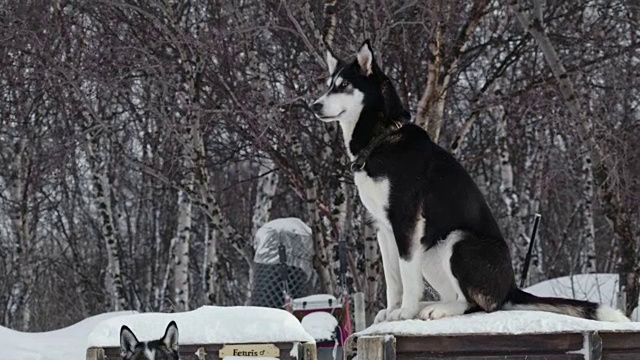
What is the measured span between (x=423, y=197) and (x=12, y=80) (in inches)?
425

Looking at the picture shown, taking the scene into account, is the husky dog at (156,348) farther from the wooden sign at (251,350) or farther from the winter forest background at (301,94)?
the winter forest background at (301,94)

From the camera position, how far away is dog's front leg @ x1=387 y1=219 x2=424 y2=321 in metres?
5.00

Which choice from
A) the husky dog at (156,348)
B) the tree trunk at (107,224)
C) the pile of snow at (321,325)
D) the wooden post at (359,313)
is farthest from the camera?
the tree trunk at (107,224)

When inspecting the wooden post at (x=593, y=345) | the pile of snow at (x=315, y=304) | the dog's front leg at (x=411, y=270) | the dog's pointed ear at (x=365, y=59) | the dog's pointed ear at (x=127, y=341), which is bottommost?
the wooden post at (x=593, y=345)

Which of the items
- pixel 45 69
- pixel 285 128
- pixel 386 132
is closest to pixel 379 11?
pixel 285 128

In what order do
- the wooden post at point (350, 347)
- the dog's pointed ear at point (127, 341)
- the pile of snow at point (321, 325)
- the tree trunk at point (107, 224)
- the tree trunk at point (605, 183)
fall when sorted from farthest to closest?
the tree trunk at point (107, 224)
the tree trunk at point (605, 183)
the pile of snow at point (321, 325)
the dog's pointed ear at point (127, 341)
the wooden post at point (350, 347)

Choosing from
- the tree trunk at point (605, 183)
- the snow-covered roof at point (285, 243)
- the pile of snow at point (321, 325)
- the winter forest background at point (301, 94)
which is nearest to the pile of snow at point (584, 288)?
the winter forest background at point (301, 94)

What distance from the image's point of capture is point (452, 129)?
15172mm

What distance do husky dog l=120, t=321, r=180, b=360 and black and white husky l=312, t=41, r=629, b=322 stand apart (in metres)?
1.38

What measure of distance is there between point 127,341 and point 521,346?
242cm

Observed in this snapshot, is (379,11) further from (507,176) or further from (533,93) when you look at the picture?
(507,176)

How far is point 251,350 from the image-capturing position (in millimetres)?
5766

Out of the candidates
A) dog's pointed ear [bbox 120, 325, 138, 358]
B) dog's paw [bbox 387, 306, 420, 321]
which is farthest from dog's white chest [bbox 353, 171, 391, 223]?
dog's pointed ear [bbox 120, 325, 138, 358]

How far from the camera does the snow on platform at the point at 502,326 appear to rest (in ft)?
14.1
